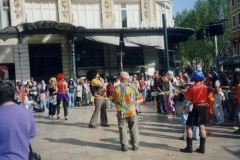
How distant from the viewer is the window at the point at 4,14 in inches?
792

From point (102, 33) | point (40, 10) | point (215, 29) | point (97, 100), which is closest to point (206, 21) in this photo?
point (102, 33)

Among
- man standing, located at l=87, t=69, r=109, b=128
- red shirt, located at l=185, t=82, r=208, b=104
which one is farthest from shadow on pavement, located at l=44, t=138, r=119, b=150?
red shirt, located at l=185, t=82, r=208, b=104

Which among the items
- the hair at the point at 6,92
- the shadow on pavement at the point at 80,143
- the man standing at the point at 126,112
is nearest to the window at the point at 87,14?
the shadow on pavement at the point at 80,143

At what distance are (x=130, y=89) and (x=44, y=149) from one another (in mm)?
2603

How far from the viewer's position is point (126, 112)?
243 inches

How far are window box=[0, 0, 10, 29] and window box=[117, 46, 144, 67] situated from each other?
8.72 m

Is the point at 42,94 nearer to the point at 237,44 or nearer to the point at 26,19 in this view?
the point at 26,19

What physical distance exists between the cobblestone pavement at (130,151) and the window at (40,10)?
13351 millimetres

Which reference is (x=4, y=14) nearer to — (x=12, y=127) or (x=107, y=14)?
(x=107, y=14)

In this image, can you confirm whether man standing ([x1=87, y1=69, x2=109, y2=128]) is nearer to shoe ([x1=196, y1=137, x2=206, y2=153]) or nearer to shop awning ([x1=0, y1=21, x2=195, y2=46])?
shoe ([x1=196, y1=137, x2=206, y2=153])

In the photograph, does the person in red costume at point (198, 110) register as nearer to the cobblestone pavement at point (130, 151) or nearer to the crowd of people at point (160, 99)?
the crowd of people at point (160, 99)

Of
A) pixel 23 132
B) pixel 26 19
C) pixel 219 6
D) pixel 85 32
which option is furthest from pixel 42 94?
pixel 219 6

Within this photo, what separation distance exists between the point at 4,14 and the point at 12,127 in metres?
19.6

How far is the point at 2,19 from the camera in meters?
20.2
